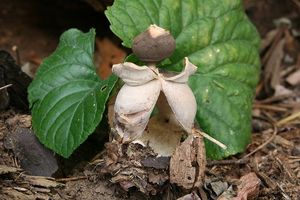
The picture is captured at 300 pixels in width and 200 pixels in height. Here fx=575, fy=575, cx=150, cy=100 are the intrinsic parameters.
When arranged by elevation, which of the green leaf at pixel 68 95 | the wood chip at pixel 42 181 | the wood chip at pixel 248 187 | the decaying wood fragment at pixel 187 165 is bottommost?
the wood chip at pixel 248 187

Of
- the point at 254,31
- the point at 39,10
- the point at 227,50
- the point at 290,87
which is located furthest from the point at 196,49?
the point at 39,10

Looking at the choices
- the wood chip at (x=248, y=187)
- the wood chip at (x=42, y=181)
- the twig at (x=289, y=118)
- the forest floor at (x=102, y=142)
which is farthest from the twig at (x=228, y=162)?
the wood chip at (x=42, y=181)

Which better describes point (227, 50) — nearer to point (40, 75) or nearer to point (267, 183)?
point (267, 183)

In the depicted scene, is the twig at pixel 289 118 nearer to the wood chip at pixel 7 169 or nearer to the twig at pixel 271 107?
the twig at pixel 271 107

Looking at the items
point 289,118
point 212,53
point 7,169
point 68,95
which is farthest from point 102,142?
point 289,118

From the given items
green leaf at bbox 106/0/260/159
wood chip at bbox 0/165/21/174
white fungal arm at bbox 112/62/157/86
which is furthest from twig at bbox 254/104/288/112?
wood chip at bbox 0/165/21/174

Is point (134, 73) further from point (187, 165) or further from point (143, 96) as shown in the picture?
point (187, 165)

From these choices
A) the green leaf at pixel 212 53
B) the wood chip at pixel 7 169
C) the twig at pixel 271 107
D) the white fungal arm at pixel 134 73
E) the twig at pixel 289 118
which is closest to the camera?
the white fungal arm at pixel 134 73
